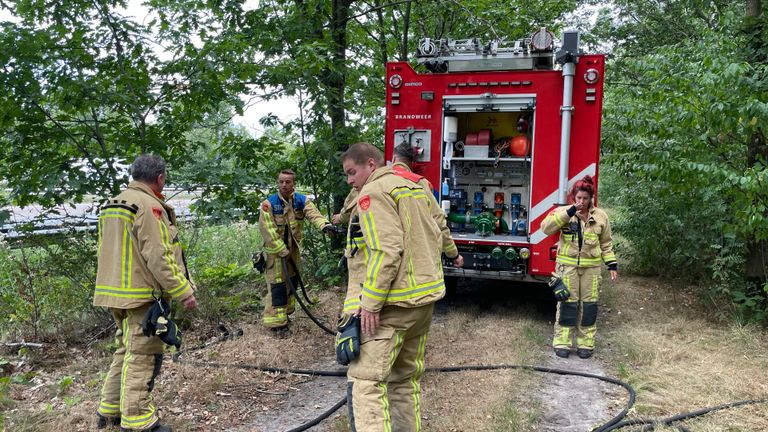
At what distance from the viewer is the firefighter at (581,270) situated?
5.39 meters

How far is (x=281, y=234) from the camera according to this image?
5816 millimetres

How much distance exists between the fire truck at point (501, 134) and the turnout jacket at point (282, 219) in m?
1.35

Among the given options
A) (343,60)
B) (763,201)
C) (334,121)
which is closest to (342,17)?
(343,60)

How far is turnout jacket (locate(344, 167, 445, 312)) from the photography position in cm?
287

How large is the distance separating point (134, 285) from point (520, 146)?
14.5ft

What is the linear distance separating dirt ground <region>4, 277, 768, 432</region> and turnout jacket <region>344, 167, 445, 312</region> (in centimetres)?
128

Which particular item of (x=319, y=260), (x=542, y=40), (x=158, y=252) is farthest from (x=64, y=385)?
(x=542, y=40)

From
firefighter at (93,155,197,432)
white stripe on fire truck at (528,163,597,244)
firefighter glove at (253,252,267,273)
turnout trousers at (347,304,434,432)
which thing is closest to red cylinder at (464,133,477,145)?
white stripe on fire truck at (528,163,597,244)

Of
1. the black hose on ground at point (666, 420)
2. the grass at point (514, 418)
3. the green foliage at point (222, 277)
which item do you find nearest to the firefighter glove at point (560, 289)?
the grass at point (514, 418)

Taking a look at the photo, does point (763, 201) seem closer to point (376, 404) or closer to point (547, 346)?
point (547, 346)

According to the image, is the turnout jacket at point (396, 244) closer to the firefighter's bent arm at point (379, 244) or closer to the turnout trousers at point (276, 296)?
the firefighter's bent arm at point (379, 244)

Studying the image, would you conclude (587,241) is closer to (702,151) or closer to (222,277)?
(702,151)

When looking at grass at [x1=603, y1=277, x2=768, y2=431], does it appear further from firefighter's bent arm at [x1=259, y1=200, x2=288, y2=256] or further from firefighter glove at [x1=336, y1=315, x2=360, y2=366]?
firefighter's bent arm at [x1=259, y1=200, x2=288, y2=256]

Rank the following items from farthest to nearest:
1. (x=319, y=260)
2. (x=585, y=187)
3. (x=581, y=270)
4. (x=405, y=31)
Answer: (x=405, y=31), (x=319, y=260), (x=581, y=270), (x=585, y=187)
